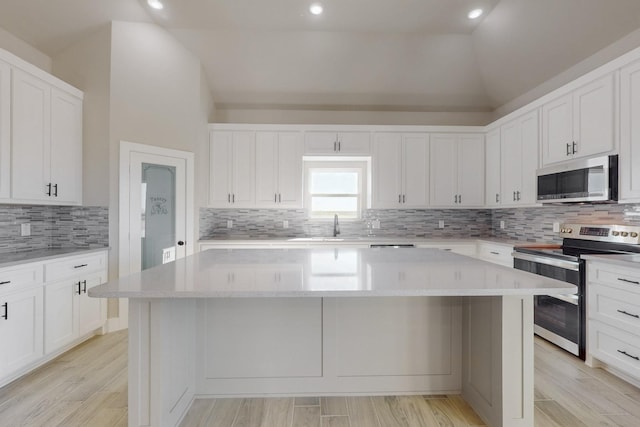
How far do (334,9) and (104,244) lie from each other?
3.50m

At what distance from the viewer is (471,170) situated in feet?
15.4

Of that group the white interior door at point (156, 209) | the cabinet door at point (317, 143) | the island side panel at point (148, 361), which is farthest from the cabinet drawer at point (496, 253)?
the white interior door at point (156, 209)

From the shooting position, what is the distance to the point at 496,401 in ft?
5.82

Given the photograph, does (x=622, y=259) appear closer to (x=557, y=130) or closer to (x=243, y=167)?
(x=557, y=130)

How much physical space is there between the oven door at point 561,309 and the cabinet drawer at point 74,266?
418 cm

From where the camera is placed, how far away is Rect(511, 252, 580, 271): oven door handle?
108 inches

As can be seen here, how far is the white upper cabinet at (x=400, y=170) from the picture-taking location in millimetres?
4625

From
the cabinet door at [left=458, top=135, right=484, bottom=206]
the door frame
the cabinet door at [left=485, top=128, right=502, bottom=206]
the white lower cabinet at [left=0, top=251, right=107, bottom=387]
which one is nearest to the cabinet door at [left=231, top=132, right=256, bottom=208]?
the door frame

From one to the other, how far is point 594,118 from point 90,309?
4797 mm

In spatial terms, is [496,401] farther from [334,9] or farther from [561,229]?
[334,9]

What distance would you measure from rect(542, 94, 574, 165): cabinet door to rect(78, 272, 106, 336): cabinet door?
4.60 meters

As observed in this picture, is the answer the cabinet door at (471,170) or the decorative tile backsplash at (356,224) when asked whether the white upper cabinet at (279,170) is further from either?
the cabinet door at (471,170)

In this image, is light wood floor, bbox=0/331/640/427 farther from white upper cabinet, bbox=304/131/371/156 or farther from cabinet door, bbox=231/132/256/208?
white upper cabinet, bbox=304/131/371/156

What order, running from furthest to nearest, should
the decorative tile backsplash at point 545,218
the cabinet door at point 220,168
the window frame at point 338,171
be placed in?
the window frame at point 338,171, the cabinet door at point 220,168, the decorative tile backsplash at point 545,218
